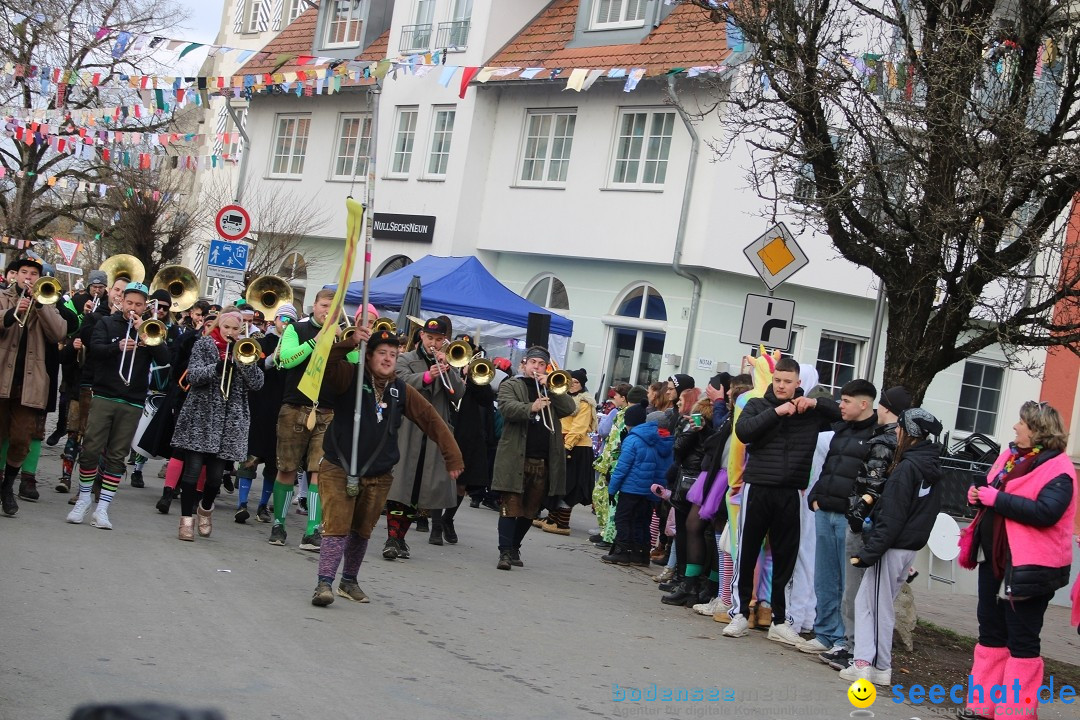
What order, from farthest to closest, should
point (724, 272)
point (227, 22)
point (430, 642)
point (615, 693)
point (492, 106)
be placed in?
point (227, 22) → point (492, 106) → point (724, 272) → point (430, 642) → point (615, 693)

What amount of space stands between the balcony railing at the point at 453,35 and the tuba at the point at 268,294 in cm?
1723

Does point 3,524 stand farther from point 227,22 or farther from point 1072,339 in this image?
point 227,22

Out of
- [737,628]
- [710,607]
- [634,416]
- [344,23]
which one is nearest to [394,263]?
[344,23]

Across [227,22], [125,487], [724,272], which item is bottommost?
[125,487]

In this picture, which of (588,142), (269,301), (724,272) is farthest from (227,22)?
(269,301)

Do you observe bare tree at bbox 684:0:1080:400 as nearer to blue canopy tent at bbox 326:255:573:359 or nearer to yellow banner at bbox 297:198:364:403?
yellow banner at bbox 297:198:364:403

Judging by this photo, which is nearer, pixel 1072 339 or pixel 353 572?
pixel 353 572

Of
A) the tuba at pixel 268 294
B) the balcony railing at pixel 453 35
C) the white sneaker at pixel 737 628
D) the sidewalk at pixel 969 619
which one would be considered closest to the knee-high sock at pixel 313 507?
the tuba at pixel 268 294

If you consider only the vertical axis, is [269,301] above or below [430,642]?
above

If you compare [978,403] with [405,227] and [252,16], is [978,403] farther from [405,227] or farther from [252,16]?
[252,16]

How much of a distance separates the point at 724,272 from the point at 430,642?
18074 mm

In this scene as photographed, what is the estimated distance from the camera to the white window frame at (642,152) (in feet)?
84.8

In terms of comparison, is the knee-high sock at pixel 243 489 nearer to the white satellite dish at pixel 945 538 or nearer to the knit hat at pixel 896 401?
the knit hat at pixel 896 401

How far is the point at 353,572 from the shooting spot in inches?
354
